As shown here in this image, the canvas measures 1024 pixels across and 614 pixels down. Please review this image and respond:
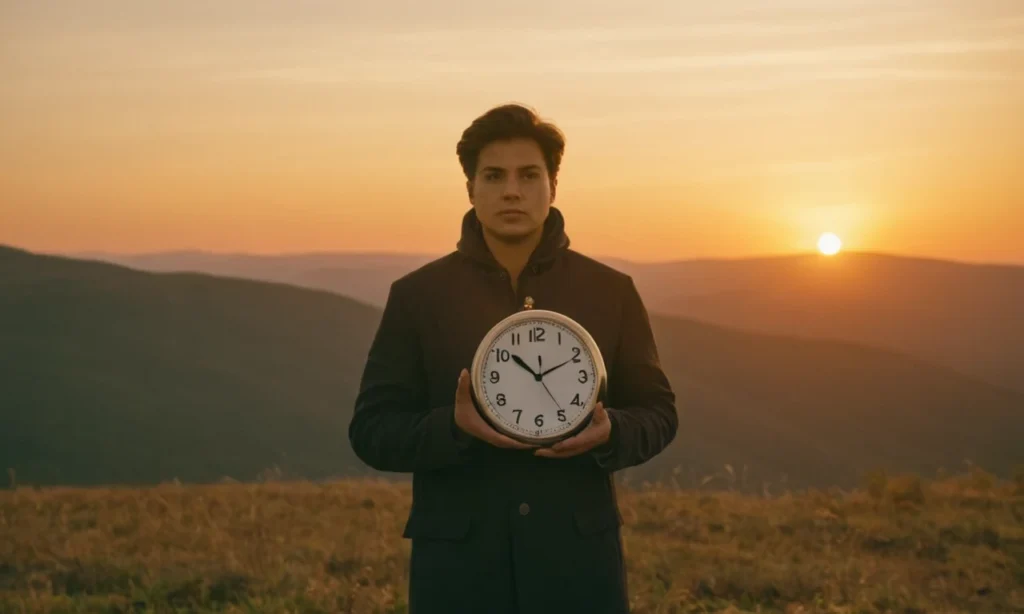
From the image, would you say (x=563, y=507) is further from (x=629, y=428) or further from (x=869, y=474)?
(x=869, y=474)

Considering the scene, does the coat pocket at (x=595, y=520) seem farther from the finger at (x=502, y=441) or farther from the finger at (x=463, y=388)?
the finger at (x=463, y=388)

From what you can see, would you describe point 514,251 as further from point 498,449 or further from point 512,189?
point 498,449

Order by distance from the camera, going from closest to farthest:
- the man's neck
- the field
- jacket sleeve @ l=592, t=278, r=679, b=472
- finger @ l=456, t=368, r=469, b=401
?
finger @ l=456, t=368, r=469, b=401 → jacket sleeve @ l=592, t=278, r=679, b=472 → the man's neck → the field

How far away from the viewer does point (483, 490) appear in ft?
11.2

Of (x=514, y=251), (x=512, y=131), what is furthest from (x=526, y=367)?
(x=512, y=131)

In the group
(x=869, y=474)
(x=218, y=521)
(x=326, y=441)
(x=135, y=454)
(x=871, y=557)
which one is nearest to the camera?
(x=871, y=557)

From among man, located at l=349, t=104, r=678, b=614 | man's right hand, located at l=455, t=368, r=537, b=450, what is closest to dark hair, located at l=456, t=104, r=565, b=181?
man, located at l=349, t=104, r=678, b=614

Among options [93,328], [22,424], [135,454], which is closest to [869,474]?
[135,454]

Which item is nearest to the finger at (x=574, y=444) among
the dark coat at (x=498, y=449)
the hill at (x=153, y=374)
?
the dark coat at (x=498, y=449)

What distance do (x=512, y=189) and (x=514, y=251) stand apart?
21cm

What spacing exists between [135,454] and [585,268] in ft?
79.5

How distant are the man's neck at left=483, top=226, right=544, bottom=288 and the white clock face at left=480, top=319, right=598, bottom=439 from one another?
268 millimetres

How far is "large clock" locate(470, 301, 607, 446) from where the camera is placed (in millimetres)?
3234

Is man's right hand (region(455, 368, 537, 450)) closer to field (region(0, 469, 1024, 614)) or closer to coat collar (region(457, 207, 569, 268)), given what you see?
coat collar (region(457, 207, 569, 268))
